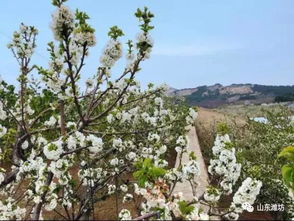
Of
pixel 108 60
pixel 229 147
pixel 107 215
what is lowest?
pixel 107 215

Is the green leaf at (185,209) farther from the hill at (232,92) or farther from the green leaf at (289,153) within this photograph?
the hill at (232,92)

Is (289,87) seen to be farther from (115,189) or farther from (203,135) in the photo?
(115,189)

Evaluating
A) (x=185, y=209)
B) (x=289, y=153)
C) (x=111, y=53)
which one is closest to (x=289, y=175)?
(x=289, y=153)

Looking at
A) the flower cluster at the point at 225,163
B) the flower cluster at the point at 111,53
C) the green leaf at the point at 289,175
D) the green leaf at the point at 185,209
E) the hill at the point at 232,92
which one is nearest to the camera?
the green leaf at the point at 289,175

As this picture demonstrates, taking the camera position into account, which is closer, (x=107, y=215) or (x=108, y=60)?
(x=108, y=60)

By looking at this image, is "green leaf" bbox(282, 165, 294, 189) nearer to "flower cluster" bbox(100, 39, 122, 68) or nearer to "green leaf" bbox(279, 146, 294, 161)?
"green leaf" bbox(279, 146, 294, 161)

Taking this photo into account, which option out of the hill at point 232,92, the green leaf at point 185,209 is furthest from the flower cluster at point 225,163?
the hill at point 232,92

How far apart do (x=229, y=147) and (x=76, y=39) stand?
6.13ft

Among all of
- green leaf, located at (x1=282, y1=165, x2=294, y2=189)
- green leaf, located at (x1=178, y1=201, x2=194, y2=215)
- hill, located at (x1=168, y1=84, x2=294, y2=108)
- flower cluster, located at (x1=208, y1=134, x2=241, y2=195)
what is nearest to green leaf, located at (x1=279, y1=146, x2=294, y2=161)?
green leaf, located at (x1=282, y1=165, x2=294, y2=189)

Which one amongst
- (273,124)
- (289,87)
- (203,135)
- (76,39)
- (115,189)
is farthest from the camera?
(289,87)

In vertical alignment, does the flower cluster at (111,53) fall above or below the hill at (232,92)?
below

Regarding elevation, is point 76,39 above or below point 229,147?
above

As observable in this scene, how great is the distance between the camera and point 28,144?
22.1ft

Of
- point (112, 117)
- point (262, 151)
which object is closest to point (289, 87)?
point (262, 151)
